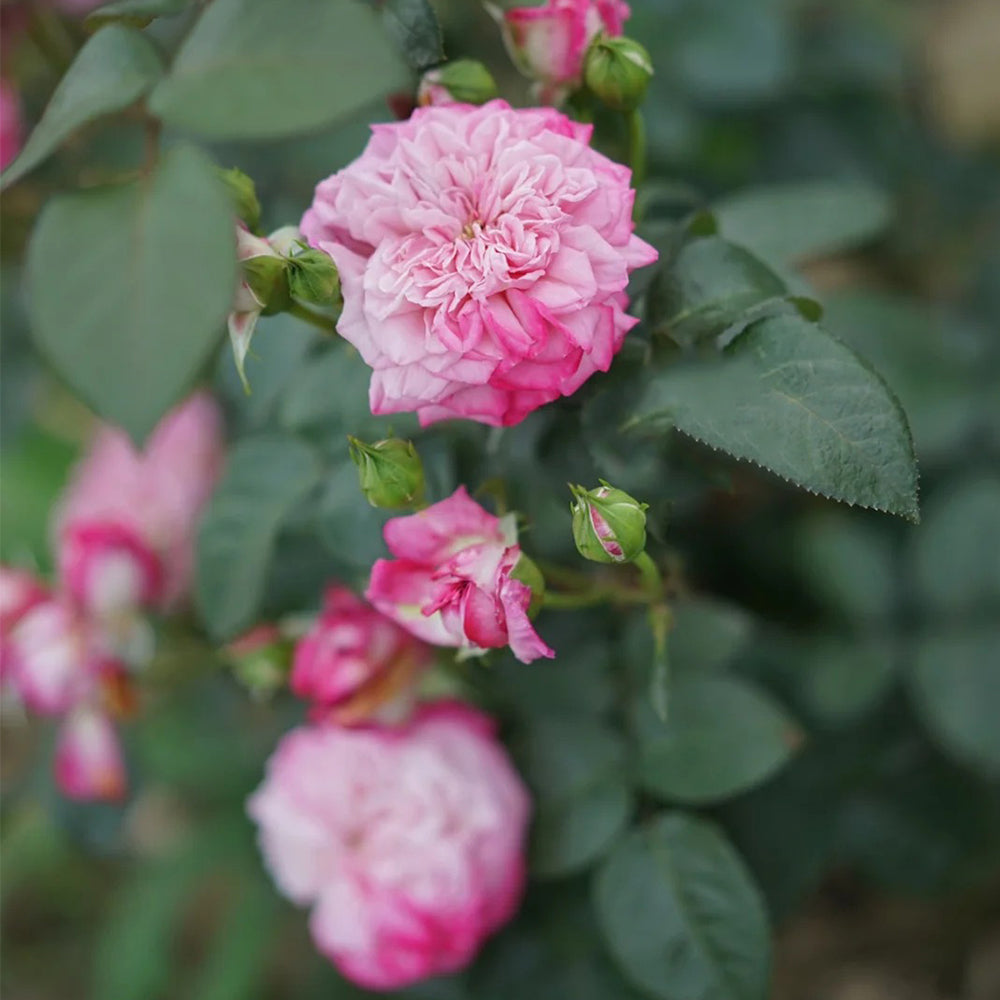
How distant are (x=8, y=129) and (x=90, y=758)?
54 cm

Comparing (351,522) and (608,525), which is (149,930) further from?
(608,525)

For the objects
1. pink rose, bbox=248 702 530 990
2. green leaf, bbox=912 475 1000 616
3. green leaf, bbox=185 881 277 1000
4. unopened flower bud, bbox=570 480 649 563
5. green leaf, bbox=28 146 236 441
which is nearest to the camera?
green leaf, bbox=28 146 236 441

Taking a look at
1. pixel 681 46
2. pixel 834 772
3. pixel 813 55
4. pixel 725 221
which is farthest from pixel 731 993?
pixel 813 55

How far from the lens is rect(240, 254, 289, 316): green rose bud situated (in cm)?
50

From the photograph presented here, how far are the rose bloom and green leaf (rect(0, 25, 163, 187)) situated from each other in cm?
9

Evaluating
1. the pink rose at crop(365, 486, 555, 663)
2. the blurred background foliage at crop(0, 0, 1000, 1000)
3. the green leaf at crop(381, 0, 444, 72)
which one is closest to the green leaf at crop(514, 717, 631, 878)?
the blurred background foliage at crop(0, 0, 1000, 1000)

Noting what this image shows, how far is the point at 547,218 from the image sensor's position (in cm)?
47

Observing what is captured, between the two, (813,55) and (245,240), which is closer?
(245,240)

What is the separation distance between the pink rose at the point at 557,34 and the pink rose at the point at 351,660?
33 centimetres

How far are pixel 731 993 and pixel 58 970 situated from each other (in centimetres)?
111

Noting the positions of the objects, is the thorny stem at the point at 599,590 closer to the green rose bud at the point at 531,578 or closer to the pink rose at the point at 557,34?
the green rose bud at the point at 531,578

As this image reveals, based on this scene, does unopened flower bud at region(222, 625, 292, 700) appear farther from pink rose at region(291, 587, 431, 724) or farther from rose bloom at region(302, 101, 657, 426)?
rose bloom at region(302, 101, 657, 426)

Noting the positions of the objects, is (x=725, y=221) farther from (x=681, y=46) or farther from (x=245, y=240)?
(x=681, y=46)

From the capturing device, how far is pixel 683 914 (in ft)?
2.14
